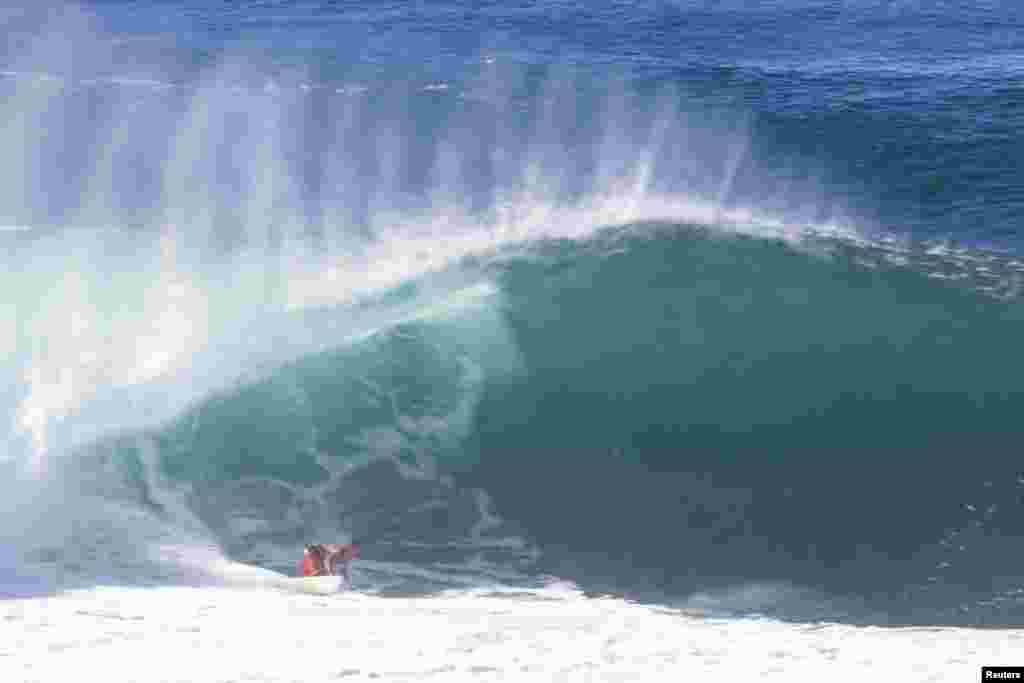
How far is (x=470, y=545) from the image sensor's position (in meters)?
50.7

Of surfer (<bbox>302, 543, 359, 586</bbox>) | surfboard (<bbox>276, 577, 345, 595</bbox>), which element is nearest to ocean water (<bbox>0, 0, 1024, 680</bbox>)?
surfboard (<bbox>276, 577, 345, 595</bbox>)

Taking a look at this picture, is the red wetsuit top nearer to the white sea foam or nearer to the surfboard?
the surfboard

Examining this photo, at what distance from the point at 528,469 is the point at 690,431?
6.26 meters

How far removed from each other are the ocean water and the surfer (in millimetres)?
1043

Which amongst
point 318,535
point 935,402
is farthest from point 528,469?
point 935,402

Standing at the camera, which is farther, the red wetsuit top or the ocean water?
the ocean water

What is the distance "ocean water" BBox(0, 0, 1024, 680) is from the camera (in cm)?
4878

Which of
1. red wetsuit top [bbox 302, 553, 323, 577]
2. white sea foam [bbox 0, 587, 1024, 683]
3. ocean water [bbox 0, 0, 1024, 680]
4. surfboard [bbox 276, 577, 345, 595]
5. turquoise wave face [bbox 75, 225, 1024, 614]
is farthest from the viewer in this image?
turquoise wave face [bbox 75, 225, 1024, 614]

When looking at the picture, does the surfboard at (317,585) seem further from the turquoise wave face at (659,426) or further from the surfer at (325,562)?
the turquoise wave face at (659,426)

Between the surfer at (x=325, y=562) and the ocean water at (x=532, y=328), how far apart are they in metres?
1.04

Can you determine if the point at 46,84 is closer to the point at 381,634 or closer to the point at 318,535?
the point at 318,535

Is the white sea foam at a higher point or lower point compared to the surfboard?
lower

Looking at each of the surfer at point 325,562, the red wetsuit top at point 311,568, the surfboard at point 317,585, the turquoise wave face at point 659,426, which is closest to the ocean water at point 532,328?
the turquoise wave face at point 659,426

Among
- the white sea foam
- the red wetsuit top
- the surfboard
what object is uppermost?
the red wetsuit top
